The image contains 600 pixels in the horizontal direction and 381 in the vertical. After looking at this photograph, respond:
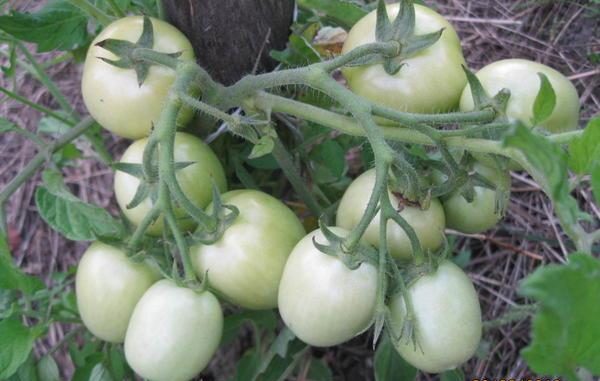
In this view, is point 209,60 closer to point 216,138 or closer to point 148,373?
point 216,138

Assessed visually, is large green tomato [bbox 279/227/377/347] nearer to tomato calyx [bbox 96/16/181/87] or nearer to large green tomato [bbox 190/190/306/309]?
large green tomato [bbox 190/190/306/309]

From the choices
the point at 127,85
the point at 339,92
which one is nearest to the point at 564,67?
the point at 339,92

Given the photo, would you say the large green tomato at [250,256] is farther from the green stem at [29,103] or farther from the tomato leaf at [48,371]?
the green stem at [29,103]

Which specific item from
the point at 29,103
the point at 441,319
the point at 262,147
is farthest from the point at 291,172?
the point at 29,103

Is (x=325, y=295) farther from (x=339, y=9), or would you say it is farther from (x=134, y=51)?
(x=339, y=9)

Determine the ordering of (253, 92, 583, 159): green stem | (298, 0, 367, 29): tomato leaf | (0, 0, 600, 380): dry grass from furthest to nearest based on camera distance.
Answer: (0, 0, 600, 380): dry grass
(298, 0, 367, 29): tomato leaf
(253, 92, 583, 159): green stem

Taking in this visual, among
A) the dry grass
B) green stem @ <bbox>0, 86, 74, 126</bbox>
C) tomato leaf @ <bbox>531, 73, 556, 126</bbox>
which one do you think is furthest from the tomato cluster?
the dry grass
